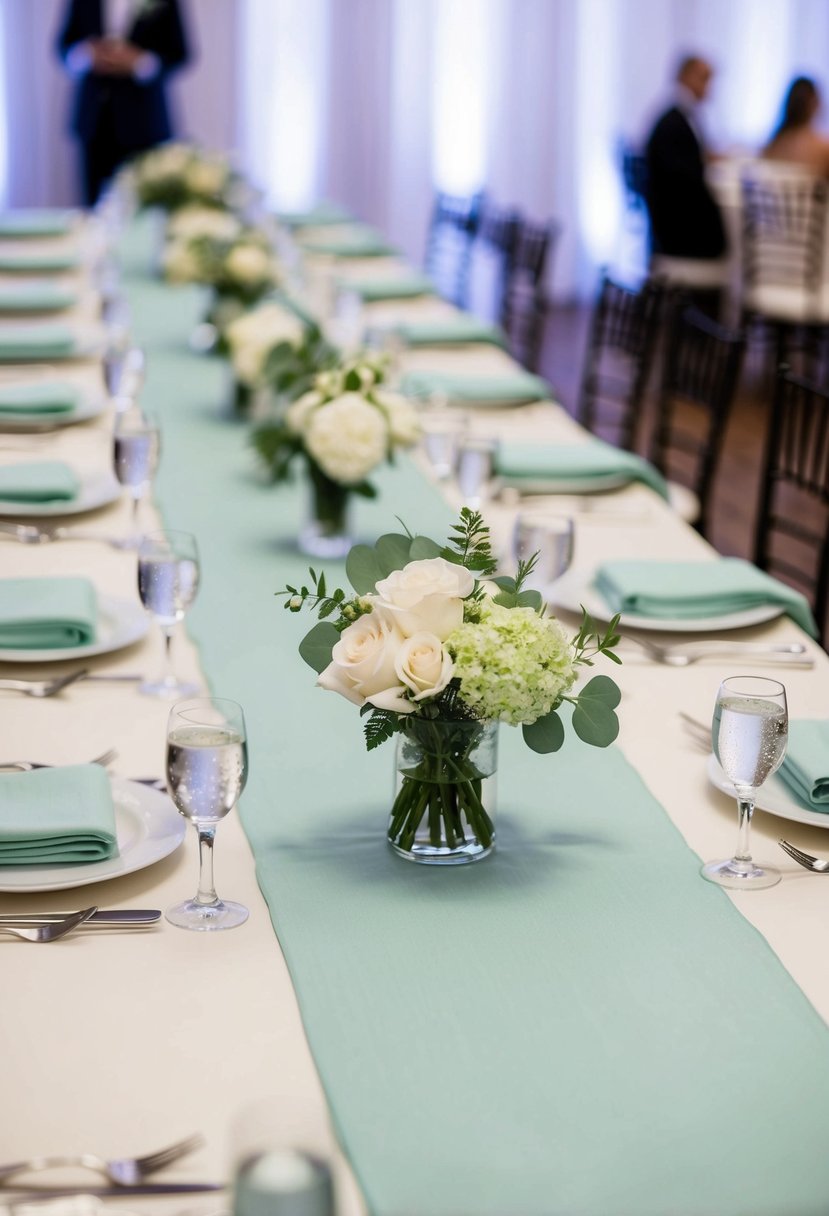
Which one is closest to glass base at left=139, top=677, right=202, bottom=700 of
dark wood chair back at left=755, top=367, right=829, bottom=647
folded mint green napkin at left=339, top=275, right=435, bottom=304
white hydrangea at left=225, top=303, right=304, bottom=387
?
white hydrangea at left=225, top=303, right=304, bottom=387

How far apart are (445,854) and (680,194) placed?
7070 millimetres

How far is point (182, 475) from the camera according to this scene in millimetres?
2979

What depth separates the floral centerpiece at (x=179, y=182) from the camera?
544 cm

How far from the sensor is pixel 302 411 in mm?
2391

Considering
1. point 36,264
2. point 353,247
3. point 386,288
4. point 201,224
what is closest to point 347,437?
point 201,224

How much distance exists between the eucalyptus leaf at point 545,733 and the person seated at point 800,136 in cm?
784

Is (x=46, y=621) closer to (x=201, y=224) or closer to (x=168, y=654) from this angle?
(x=168, y=654)

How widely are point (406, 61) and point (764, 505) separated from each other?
7.33 meters

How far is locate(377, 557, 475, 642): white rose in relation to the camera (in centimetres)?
139

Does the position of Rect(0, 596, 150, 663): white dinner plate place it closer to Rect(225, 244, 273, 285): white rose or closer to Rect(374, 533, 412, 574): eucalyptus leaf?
Rect(374, 533, 412, 574): eucalyptus leaf

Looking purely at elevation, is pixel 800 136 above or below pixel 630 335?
above

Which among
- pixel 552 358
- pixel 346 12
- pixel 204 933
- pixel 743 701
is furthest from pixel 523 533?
pixel 346 12

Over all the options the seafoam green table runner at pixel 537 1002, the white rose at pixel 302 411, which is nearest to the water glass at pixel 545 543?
the seafoam green table runner at pixel 537 1002

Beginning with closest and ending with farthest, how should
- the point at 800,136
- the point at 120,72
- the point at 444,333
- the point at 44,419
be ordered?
the point at 44,419
the point at 444,333
the point at 120,72
the point at 800,136
